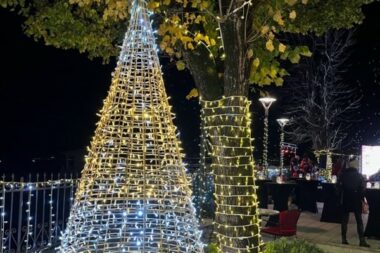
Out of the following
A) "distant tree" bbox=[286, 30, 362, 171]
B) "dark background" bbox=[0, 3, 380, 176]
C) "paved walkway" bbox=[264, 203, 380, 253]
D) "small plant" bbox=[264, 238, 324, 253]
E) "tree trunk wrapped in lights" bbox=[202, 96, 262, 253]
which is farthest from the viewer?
"distant tree" bbox=[286, 30, 362, 171]

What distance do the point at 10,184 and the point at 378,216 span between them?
25.9 feet

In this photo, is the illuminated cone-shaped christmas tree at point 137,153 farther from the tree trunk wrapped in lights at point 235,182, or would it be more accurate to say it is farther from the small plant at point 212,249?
the small plant at point 212,249

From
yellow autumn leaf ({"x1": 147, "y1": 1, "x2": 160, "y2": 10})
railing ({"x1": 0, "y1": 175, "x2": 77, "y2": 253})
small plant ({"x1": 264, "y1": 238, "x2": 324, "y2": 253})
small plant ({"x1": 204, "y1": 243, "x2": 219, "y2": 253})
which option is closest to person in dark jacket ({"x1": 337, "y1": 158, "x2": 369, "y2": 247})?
small plant ({"x1": 264, "y1": 238, "x2": 324, "y2": 253})

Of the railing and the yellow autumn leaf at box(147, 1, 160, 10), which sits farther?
the railing

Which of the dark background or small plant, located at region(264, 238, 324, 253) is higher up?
the dark background

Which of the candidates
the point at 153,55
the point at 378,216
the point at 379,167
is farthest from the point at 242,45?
the point at 379,167

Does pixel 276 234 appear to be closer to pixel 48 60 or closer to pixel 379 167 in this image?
pixel 379 167

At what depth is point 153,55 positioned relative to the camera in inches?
207

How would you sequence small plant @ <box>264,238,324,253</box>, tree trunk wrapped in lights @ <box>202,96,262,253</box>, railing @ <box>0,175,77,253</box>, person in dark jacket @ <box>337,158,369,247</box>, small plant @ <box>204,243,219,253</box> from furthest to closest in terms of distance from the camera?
1. person in dark jacket @ <box>337,158,369,247</box>
2. railing @ <box>0,175,77,253</box>
3. small plant @ <box>264,238,324,253</box>
4. small plant @ <box>204,243,219,253</box>
5. tree trunk wrapped in lights @ <box>202,96,262,253</box>

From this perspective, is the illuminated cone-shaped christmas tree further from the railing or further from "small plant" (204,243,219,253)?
the railing

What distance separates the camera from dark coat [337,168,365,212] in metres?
10.5

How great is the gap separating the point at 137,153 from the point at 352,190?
21.8 feet

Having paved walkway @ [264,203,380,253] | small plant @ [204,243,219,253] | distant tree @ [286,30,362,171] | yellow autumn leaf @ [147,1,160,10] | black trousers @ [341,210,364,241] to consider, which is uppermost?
distant tree @ [286,30,362,171]

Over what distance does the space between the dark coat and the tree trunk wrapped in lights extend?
18.1 ft
